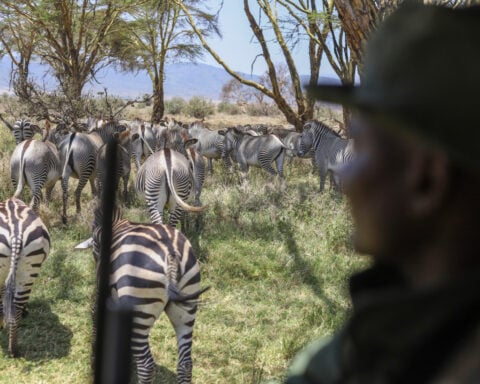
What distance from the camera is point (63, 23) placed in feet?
65.0

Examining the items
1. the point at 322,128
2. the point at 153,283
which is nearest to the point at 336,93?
the point at 153,283

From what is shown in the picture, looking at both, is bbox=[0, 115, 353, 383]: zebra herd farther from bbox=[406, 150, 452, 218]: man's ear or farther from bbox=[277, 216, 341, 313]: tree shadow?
bbox=[277, 216, 341, 313]: tree shadow

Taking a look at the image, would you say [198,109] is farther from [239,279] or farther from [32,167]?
[239,279]

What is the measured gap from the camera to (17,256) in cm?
437

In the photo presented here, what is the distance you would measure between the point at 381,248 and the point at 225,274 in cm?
558

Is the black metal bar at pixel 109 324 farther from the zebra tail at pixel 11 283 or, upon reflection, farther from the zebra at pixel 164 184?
the zebra at pixel 164 184

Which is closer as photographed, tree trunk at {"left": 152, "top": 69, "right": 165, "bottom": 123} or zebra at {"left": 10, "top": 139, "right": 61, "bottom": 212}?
zebra at {"left": 10, "top": 139, "right": 61, "bottom": 212}

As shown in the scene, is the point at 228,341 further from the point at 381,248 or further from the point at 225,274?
the point at 381,248

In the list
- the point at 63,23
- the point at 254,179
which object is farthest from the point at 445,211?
the point at 63,23

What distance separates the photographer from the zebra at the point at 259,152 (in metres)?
12.0

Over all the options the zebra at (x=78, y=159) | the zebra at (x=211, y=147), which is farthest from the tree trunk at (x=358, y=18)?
the zebra at (x=211, y=147)

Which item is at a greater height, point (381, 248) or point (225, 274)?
point (381, 248)

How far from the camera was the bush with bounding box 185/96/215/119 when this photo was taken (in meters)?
31.1

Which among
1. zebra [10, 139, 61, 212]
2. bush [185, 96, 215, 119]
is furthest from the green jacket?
bush [185, 96, 215, 119]
